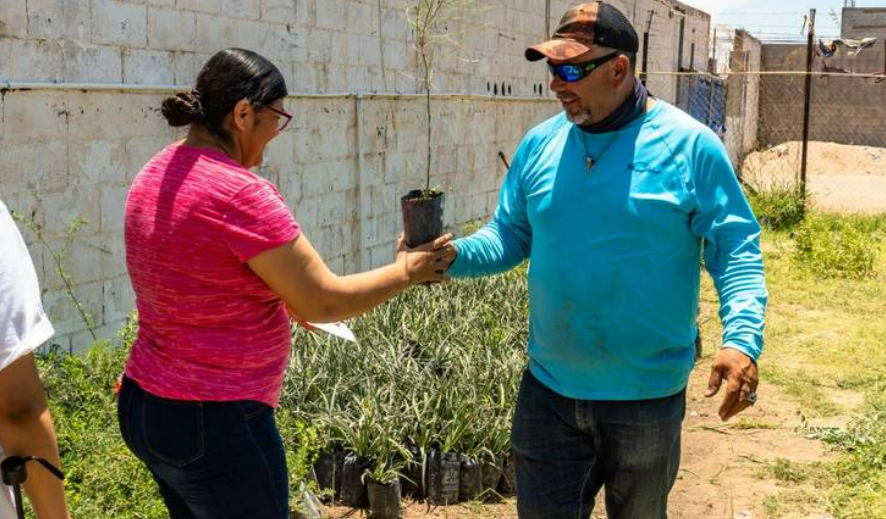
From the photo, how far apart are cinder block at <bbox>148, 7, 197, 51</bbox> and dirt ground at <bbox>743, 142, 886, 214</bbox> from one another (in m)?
12.8

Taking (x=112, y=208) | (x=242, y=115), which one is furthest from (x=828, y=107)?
(x=242, y=115)

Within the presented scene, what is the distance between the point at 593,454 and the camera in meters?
2.96

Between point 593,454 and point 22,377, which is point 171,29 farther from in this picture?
point 22,377

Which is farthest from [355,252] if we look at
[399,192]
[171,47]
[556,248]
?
[556,248]

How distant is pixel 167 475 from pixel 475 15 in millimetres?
8648

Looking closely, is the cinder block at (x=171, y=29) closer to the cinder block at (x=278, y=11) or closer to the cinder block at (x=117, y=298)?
the cinder block at (x=278, y=11)

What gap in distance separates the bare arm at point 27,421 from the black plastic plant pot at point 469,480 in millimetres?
2944

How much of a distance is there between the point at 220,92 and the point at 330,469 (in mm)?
2562

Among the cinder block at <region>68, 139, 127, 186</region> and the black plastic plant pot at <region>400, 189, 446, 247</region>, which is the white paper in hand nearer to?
the black plastic plant pot at <region>400, 189, 446, 247</region>

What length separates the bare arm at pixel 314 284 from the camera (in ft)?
7.84

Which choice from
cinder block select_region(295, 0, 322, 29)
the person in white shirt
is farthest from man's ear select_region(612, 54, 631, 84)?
cinder block select_region(295, 0, 322, 29)

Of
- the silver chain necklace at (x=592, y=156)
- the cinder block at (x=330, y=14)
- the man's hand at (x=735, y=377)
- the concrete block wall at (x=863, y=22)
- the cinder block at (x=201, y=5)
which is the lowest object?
the man's hand at (x=735, y=377)

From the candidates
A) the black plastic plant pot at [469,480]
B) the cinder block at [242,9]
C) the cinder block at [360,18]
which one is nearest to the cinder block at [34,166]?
the cinder block at [242,9]

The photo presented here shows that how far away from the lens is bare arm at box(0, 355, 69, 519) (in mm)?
1875
